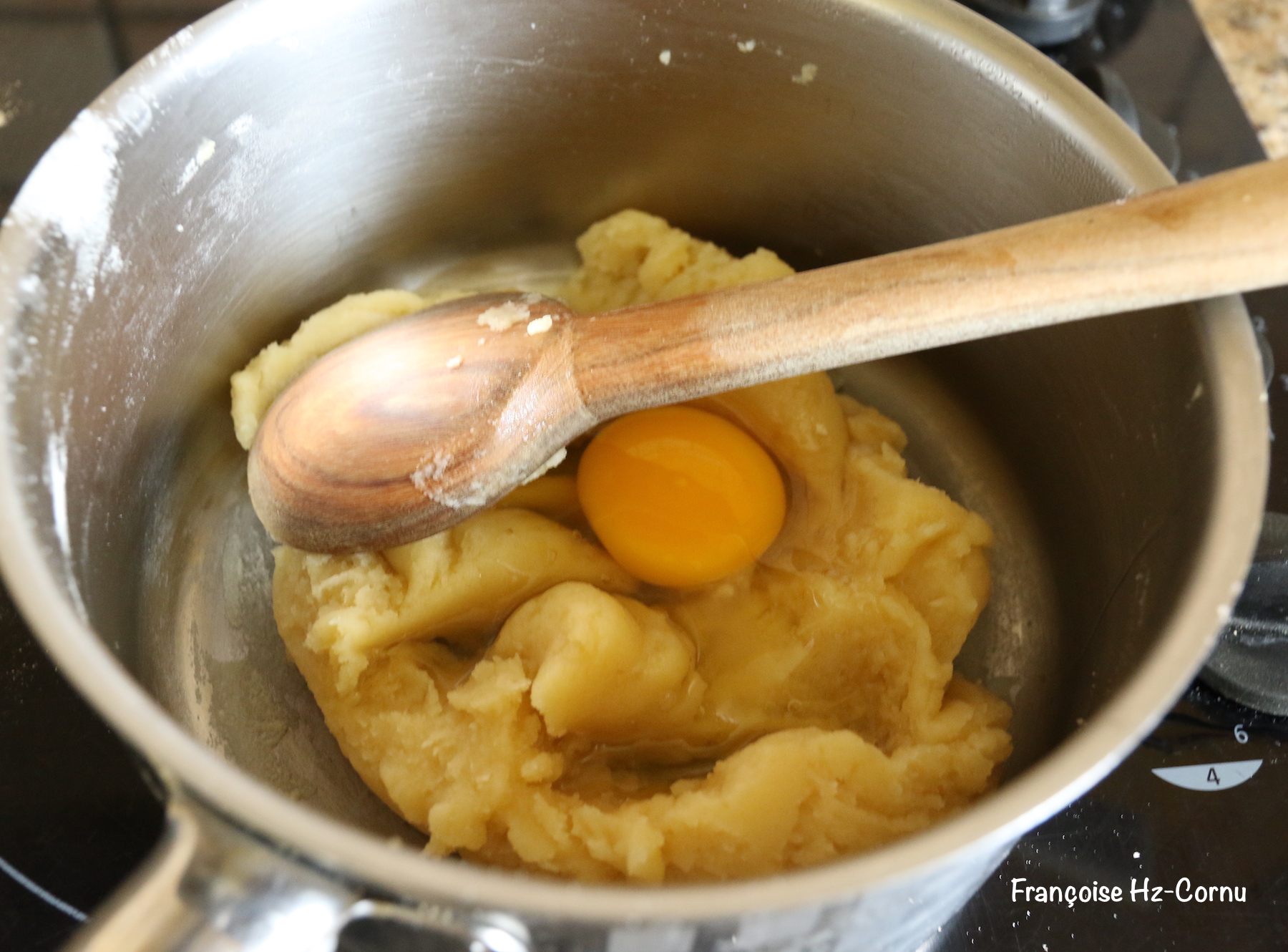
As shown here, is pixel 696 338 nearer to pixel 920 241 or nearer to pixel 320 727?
pixel 920 241

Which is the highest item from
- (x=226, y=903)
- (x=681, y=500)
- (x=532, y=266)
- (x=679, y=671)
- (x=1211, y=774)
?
(x=226, y=903)

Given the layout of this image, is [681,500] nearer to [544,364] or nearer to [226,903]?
[544,364]

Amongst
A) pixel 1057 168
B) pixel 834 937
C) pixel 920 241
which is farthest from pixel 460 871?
pixel 920 241

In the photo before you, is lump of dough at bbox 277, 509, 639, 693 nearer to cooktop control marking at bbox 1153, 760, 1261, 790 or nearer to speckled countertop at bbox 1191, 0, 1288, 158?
cooktop control marking at bbox 1153, 760, 1261, 790

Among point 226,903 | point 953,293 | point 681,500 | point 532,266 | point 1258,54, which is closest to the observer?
point 226,903

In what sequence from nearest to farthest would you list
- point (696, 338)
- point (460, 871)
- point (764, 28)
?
point (460, 871) < point (696, 338) < point (764, 28)

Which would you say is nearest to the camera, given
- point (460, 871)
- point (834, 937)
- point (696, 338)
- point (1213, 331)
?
point (460, 871)

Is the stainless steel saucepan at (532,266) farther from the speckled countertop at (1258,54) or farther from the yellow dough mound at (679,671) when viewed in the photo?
the speckled countertop at (1258,54)

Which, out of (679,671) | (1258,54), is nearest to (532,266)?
(679,671)
